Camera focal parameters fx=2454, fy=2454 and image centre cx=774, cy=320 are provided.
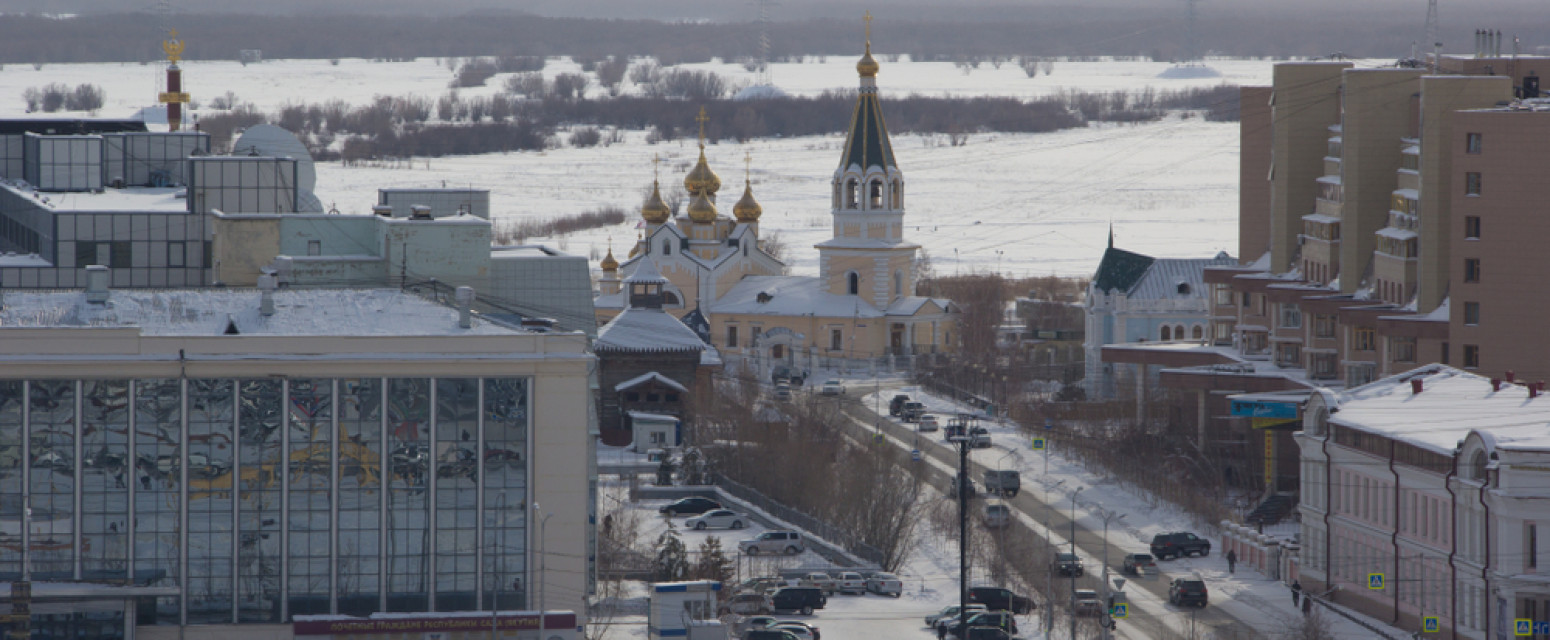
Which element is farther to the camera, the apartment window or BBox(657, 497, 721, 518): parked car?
the apartment window

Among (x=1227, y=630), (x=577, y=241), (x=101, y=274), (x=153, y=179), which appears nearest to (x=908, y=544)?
(x=1227, y=630)

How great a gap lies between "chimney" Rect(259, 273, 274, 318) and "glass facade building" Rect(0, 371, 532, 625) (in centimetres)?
264

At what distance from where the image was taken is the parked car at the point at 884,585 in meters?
50.2

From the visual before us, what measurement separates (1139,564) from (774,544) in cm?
798

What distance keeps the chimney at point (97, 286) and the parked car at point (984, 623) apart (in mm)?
16069

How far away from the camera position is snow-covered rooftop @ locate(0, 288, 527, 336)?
132 ft

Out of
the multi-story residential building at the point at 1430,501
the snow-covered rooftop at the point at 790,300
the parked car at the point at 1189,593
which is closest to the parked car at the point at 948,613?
the parked car at the point at 1189,593

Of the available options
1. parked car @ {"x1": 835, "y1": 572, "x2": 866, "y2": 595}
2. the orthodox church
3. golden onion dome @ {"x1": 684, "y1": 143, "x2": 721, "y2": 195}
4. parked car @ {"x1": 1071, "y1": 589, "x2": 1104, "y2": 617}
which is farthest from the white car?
golden onion dome @ {"x1": 684, "y1": 143, "x2": 721, "y2": 195}

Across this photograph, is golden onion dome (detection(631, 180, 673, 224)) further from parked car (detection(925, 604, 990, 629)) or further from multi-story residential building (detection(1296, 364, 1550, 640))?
parked car (detection(925, 604, 990, 629))

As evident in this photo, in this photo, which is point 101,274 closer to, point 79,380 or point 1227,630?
point 79,380

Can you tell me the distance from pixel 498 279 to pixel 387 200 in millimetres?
9593

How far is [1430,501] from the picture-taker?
46406 mm

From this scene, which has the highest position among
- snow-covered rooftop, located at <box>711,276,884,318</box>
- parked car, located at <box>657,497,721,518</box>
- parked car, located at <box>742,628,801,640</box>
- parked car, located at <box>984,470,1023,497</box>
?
snow-covered rooftop, located at <box>711,276,884,318</box>

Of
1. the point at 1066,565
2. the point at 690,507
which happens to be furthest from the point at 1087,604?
the point at 690,507
